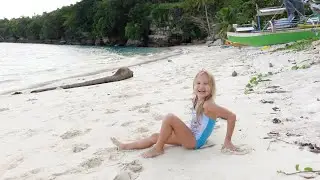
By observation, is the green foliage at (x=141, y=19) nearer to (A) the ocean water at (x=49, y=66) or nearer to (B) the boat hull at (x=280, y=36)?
(A) the ocean water at (x=49, y=66)

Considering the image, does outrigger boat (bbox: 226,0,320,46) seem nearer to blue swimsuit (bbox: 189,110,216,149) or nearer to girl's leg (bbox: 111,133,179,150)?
blue swimsuit (bbox: 189,110,216,149)

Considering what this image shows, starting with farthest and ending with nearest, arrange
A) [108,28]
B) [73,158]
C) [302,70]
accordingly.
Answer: [108,28]
[302,70]
[73,158]

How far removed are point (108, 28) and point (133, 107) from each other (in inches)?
2468

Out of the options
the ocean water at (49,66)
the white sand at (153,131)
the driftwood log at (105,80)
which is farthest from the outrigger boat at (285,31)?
the white sand at (153,131)

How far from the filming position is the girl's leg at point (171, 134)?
4055 millimetres

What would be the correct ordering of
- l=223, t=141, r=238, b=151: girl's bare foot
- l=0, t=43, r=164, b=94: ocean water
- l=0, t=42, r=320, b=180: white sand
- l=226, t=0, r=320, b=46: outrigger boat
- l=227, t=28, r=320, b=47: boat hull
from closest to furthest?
l=0, t=42, r=320, b=180: white sand
l=223, t=141, r=238, b=151: girl's bare foot
l=0, t=43, r=164, b=94: ocean water
l=227, t=28, r=320, b=47: boat hull
l=226, t=0, r=320, b=46: outrigger boat

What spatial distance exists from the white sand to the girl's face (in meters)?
0.61

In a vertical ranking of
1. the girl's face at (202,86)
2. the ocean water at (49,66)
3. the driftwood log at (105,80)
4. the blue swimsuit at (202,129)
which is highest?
the girl's face at (202,86)

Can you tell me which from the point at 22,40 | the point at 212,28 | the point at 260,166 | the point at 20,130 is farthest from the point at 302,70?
the point at 22,40

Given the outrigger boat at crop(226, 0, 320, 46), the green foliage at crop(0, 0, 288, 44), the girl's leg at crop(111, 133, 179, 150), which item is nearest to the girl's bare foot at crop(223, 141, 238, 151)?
the girl's leg at crop(111, 133, 179, 150)

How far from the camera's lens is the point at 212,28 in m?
47.0

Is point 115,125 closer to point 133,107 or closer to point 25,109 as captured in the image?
point 133,107

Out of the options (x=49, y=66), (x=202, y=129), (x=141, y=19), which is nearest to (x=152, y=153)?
(x=202, y=129)

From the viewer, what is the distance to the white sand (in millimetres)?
3518
